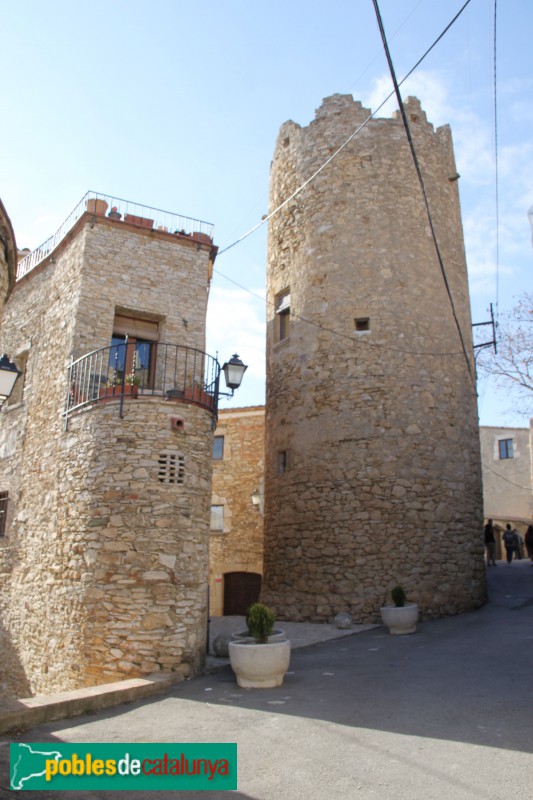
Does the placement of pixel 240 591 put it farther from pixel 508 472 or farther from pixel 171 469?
pixel 508 472

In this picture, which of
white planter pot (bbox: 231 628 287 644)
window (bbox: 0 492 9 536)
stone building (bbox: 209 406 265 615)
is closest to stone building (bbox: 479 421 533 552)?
stone building (bbox: 209 406 265 615)

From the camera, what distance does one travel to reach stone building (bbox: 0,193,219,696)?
27.4ft

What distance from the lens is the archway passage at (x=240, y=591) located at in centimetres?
1784

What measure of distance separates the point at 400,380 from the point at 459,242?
446 cm

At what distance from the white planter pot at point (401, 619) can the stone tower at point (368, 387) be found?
1.32 meters

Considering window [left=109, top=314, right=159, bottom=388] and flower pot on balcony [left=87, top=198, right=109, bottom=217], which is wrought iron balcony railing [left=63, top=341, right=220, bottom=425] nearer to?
window [left=109, top=314, right=159, bottom=388]

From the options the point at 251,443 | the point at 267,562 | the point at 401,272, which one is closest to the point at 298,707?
the point at 267,562

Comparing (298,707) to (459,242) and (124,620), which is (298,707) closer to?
(124,620)

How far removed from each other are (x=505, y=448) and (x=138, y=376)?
23.4 meters

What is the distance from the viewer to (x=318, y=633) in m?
11.5

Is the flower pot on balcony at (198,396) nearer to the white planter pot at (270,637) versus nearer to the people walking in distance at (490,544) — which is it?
the white planter pot at (270,637)

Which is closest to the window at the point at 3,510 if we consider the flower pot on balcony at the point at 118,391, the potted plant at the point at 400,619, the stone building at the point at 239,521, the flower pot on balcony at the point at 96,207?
the flower pot on balcony at the point at 118,391

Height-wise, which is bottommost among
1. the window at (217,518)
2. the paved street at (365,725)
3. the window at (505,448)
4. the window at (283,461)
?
the paved street at (365,725)

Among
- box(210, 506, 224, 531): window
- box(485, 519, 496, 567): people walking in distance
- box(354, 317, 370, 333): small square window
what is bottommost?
box(485, 519, 496, 567): people walking in distance
